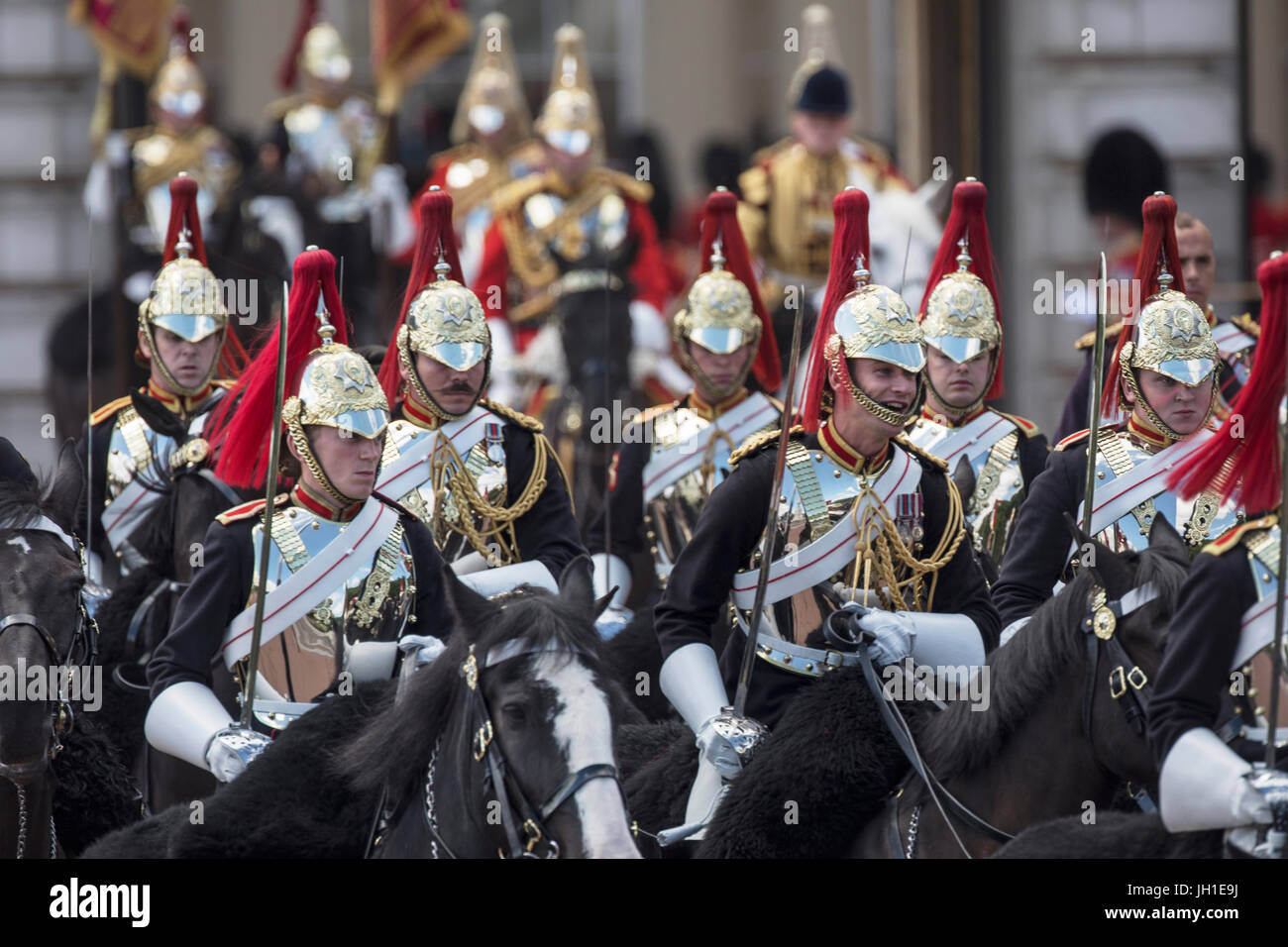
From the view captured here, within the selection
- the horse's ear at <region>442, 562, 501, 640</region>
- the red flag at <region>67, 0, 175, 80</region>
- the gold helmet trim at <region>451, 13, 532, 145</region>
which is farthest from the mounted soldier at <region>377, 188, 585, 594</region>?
the gold helmet trim at <region>451, 13, 532, 145</region>

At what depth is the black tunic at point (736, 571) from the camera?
6.17 m

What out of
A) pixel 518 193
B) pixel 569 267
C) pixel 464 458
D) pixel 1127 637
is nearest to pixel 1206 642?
pixel 1127 637

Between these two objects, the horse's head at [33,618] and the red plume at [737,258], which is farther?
the red plume at [737,258]

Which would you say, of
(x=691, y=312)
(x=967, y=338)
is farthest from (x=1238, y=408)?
(x=691, y=312)

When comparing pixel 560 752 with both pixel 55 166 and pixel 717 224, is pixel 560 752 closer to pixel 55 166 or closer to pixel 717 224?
pixel 717 224

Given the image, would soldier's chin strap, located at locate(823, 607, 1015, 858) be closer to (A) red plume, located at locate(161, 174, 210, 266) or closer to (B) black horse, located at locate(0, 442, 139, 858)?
(B) black horse, located at locate(0, 442, 139, 858)

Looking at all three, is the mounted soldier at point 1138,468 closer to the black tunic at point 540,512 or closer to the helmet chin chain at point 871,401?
the helmet chin chain at point 871,401

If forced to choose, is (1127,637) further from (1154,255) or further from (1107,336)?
(1107,336)

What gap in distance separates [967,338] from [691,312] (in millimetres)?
1327

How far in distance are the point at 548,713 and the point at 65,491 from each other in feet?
6.20

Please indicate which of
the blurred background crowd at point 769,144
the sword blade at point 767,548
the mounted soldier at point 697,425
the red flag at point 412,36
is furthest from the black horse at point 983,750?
the red flag at point 412,36

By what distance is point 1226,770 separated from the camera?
4.77 m

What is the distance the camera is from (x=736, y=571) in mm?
6219

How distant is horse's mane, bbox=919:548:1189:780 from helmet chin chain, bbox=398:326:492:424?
220 centimetres
